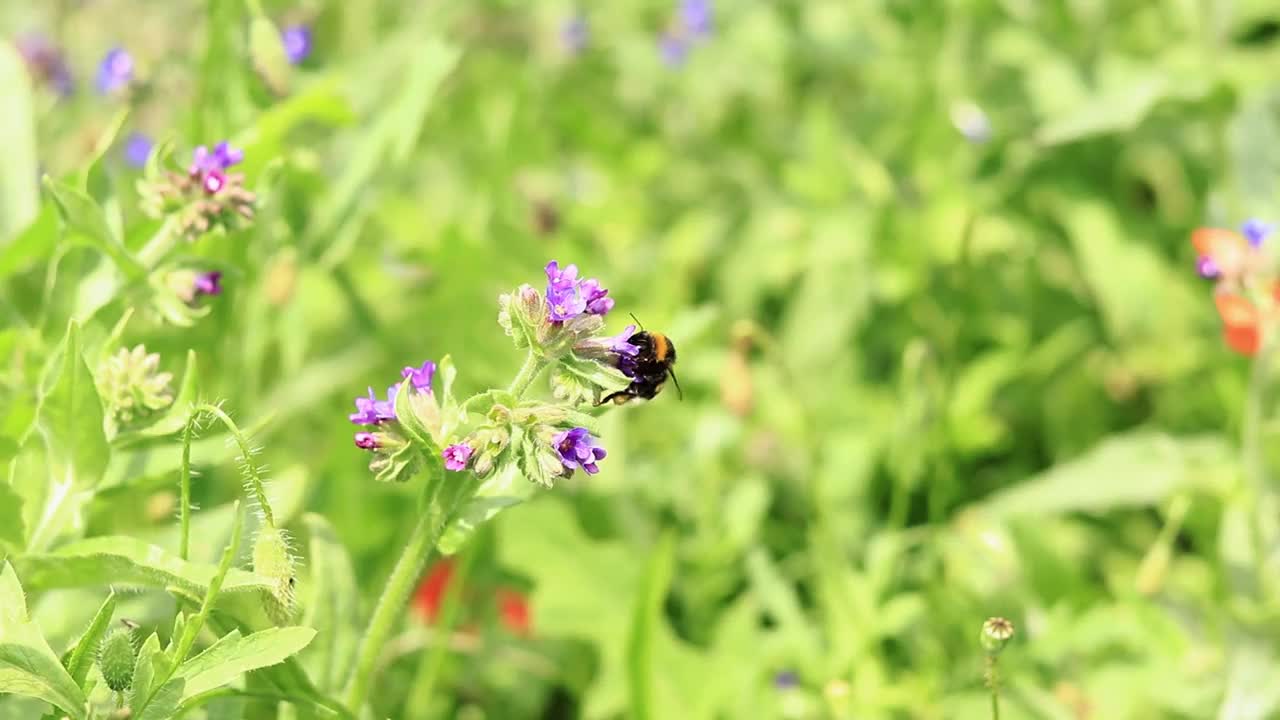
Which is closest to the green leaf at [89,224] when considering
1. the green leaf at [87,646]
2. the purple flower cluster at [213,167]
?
the purple flower cluster at [213,167]

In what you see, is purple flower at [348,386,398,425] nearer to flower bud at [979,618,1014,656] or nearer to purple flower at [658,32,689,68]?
flower bud at [979,618,1014,656]

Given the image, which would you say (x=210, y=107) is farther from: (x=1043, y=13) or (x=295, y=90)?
(x=1043, y=13)

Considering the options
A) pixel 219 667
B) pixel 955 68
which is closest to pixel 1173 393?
pixel 955 68

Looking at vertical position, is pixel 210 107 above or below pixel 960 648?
above

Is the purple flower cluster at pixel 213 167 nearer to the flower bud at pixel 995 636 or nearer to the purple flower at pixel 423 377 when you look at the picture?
the purple flower at pixel 423 377

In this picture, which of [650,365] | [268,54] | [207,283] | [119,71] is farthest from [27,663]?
[119,71]
